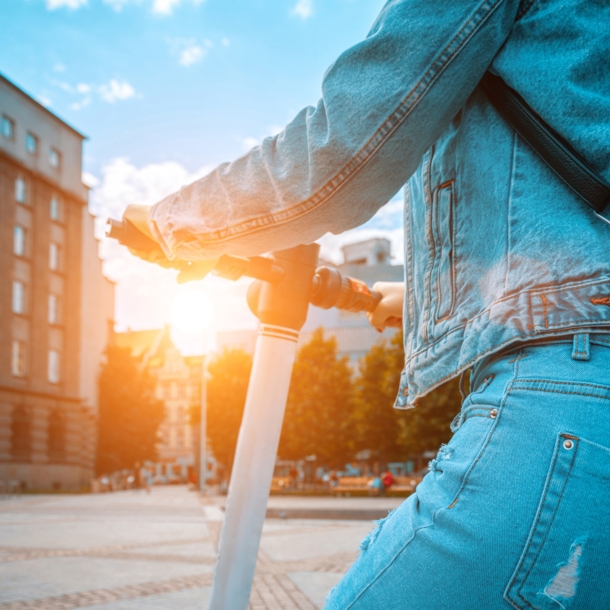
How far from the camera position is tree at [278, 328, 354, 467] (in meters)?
40.2

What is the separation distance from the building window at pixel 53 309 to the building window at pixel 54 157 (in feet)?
28.2

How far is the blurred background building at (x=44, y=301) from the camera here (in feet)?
130

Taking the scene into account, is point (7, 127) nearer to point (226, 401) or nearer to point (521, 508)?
point (226, 401)

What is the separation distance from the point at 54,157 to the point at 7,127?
4.04m

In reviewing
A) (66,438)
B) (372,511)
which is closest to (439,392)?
(372,511)

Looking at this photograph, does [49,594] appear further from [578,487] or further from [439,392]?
[439,392]

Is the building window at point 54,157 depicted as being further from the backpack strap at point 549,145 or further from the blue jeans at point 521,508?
the blue jeans at point 521,508

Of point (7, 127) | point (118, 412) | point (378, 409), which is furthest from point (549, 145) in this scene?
point (118, 412)

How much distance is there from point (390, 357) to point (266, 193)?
3608 cm

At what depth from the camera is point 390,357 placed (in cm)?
3678

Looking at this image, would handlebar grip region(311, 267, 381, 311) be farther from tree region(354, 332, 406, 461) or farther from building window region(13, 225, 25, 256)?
building window region(13, 225, 25, 256)

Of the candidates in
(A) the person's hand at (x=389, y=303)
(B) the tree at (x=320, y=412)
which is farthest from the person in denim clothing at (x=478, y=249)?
(B) the tree at (x=320, y=412)

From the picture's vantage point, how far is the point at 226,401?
4731 cm

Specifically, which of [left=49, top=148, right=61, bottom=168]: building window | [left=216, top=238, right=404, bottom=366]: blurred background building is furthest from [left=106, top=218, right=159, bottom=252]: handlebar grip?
[left=216, top=238, right=404, bottom=366]: blurred background building
